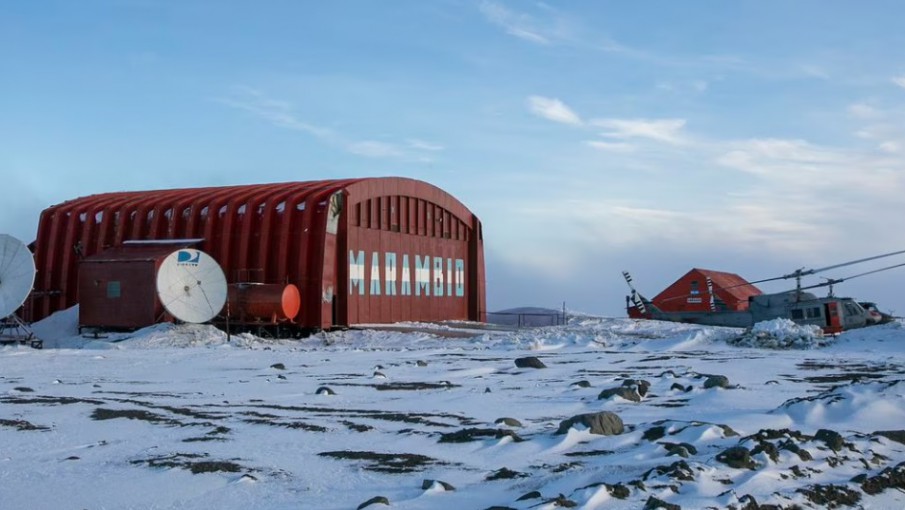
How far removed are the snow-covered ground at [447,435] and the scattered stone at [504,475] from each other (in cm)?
2

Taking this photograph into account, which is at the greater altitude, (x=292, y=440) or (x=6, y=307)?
(x=6, y=307)

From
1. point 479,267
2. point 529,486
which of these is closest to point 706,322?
point 479,267

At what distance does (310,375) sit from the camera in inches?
697

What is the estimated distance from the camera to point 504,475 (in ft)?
26.5

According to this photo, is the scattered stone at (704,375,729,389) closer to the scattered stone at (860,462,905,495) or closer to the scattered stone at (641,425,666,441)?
Result: the scattered stone at (641,425,666,441)

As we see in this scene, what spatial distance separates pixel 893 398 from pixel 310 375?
10227mm

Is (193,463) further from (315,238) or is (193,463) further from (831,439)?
(315,238)

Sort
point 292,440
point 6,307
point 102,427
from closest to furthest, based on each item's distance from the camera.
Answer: point 292,440 < point 102,427 < point 6,307

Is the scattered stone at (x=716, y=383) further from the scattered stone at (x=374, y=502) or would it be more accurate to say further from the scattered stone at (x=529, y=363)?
the scattered stone at (x=374, y=502)

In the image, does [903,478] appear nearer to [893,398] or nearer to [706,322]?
[893,398]

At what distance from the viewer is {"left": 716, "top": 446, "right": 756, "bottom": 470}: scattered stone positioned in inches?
314

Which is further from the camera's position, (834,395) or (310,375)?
(310,375)

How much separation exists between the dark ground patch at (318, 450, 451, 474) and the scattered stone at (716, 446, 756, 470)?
248cm

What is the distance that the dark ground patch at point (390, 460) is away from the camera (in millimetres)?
8383
